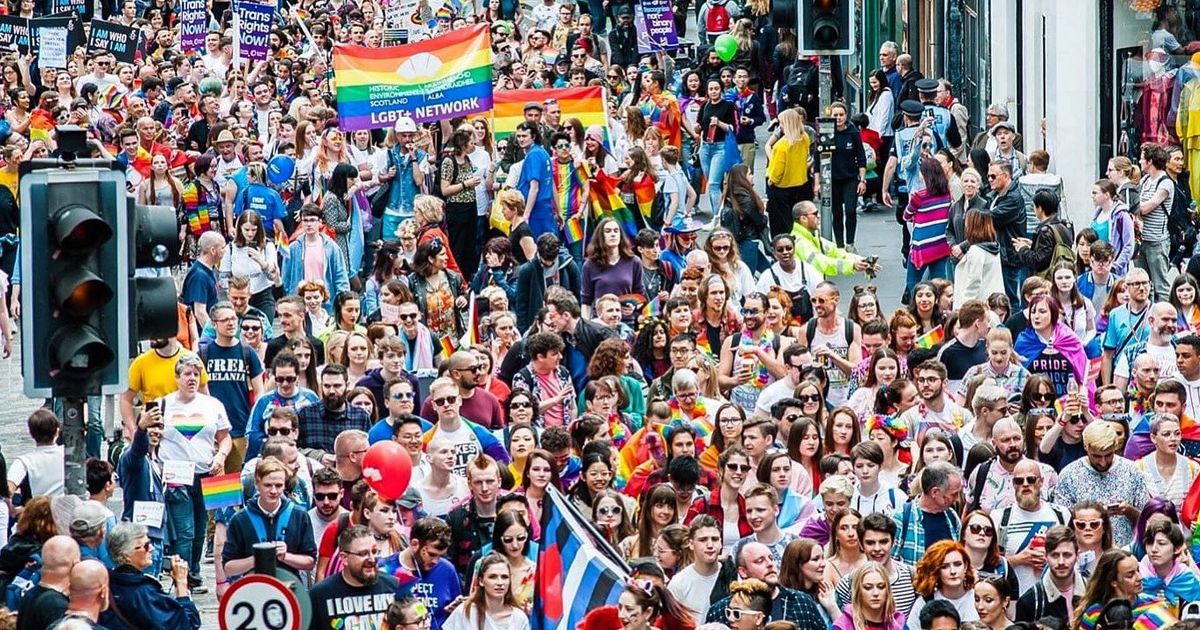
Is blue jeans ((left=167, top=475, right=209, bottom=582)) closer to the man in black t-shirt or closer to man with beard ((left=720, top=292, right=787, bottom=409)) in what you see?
man with beard ((left=720, top=292, right=787, bottom=409))

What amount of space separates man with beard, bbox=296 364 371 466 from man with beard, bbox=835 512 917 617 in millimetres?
3501

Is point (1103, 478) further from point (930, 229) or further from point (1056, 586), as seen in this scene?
point (930, 229)

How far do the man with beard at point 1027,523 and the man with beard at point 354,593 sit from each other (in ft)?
9.67

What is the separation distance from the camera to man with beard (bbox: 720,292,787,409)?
1616 centimetres

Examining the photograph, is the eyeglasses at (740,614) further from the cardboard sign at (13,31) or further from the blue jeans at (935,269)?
the cardboard sign at (13,31)

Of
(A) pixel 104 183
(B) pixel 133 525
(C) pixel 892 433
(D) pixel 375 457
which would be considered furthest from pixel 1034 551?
(A) pixel 104 183

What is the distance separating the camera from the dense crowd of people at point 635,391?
11.8 metres

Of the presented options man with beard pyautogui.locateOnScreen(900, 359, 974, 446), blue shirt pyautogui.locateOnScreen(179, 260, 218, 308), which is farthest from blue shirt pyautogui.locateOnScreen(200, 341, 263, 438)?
man with beard pyautogui.locateOnScreen(900, 359, 974, 446)

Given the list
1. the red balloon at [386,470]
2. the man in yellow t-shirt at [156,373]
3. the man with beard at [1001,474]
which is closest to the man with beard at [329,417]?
the man in yellow t-shirt at [156,373]

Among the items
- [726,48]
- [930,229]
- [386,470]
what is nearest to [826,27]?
[930,229]

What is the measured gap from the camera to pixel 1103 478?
13.3m

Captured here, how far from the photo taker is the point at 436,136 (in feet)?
75.6

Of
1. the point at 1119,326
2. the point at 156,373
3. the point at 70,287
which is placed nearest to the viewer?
the point at 70,287

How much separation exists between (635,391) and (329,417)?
1.79m
